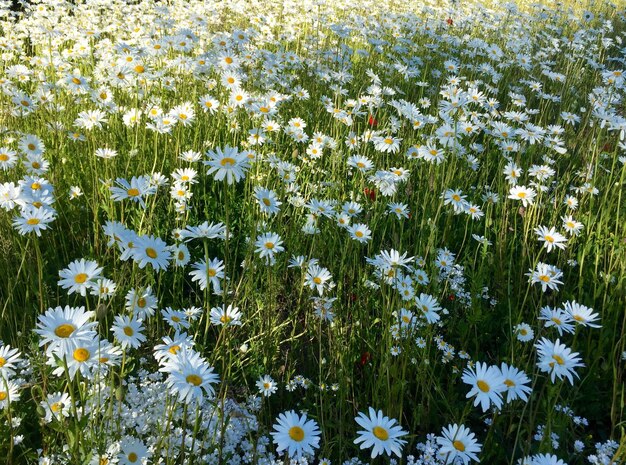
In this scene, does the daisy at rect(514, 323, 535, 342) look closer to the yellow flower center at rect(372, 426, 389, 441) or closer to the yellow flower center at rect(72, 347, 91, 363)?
the yellow flower center at rect(372, 426, 389, 441)

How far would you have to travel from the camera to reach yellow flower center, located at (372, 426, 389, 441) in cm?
123

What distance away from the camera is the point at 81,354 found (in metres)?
1.18

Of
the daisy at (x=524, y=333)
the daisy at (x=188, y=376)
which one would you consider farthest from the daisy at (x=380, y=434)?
the daisy at (x=524, y=333)

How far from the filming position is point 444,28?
6.32m

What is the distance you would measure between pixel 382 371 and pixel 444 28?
578 cm

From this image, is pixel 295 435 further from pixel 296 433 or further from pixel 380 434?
pixel 380 434

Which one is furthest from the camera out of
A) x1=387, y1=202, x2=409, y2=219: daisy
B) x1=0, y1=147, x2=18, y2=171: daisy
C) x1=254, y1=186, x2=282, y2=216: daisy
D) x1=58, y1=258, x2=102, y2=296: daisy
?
x1=387, y1=202, x2=409, y2=219: daisy

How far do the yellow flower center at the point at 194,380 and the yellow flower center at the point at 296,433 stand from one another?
10.3 inches

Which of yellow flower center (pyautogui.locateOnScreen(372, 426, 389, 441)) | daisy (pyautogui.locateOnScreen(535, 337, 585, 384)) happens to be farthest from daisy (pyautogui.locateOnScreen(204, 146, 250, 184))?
daisy (pyautogui.locateOnScreen(535, 337, 585, 384))

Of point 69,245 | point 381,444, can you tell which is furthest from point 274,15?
point 381,444

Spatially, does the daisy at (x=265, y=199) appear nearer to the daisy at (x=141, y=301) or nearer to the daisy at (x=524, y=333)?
the daisy at (x=141, y=301)

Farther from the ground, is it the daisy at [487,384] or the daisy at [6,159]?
the daisy at [487,384]

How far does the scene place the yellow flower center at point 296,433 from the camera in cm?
119

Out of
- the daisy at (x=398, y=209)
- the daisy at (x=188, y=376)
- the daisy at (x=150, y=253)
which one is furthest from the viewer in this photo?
the daisy at (x=398, y=209)
